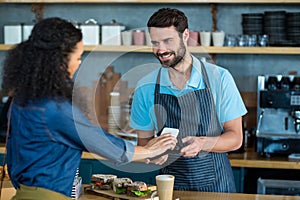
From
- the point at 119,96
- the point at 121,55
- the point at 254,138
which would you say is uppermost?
the point at 121,55

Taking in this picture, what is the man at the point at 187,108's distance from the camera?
9.60ft

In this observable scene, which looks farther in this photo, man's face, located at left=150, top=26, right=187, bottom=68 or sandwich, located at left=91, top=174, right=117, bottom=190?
man's face, located at left=150, top=26, right=187, bottom=68

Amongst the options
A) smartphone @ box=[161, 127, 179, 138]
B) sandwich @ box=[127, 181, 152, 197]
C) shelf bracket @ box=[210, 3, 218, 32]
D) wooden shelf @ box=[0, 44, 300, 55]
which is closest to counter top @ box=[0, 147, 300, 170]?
wooden shelf @ box=[0, 44, 300, 55]

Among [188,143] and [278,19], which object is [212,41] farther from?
[188,143]

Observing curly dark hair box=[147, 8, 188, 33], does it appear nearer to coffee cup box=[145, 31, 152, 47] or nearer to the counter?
the counter

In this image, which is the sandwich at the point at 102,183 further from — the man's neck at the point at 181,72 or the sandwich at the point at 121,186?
the man's neck at the point at 181,72

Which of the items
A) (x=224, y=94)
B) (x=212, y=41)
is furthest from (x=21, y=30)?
(x=224, y=94)

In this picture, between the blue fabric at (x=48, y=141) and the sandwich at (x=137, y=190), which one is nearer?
the blue fabric at (x=48, y=141)

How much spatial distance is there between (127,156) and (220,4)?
270 centimetres

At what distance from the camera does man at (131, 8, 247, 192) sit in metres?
2.93

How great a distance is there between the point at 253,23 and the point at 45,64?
8.45 ft

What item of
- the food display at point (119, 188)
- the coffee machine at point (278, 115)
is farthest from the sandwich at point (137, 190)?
the coffee machine at point (278, 115)

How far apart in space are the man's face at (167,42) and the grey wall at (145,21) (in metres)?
1.80

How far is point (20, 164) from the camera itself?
208cm
